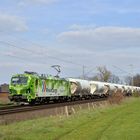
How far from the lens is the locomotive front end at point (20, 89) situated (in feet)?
149

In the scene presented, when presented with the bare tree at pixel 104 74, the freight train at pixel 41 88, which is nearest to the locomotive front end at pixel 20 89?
the freight train at pixel 41 88

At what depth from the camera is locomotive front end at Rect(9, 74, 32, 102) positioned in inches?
1789

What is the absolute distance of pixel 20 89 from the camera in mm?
45875

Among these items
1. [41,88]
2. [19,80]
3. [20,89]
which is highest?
[19,80]

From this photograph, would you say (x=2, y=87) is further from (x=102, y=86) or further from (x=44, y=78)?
(x=44, y=78)

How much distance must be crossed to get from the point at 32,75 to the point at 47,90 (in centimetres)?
491

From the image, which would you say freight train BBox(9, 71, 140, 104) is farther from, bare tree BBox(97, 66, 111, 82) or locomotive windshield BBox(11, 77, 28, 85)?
bare tree BBox(97, 66, 111, 82)

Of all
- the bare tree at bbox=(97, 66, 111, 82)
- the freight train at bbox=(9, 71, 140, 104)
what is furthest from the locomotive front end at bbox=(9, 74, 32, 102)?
the bare tree at bbox=(97, 66, 111, 82)

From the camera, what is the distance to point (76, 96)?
70.1 metres

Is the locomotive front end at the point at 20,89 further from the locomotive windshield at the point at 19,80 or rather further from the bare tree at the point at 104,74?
the bare tree at the point at 104,74

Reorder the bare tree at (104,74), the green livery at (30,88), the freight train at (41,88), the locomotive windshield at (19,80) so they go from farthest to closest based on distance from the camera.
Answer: the bare tree at (104,74)
the locomotive windshield at (19,80)
the freight train at (41,88)
the green livery at (30,88)

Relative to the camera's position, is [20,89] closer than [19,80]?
Yes

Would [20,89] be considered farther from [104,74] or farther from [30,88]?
[104,74]

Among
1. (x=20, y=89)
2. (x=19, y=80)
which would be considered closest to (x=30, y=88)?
(x=20, y=89)
